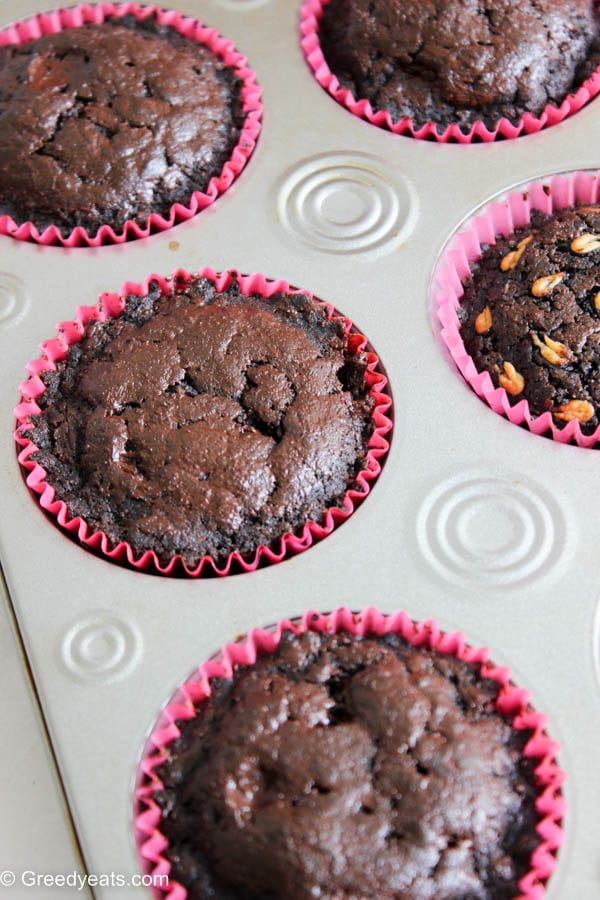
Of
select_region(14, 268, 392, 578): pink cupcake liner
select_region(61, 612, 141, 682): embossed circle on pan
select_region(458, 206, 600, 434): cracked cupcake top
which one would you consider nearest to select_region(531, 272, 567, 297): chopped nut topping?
select_region(458, 206, 600, 434): cracked cupcake top

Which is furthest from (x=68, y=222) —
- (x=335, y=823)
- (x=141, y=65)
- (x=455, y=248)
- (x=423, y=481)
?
(x=335, y=823)

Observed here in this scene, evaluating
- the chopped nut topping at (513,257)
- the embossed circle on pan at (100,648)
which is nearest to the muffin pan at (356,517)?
the embossed circle on pan at (100,648)

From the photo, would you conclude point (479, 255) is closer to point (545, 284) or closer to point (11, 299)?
point (545, 284)

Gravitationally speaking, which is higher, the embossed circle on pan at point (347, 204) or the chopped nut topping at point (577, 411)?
the embossed circle on pan at point (347, 204)

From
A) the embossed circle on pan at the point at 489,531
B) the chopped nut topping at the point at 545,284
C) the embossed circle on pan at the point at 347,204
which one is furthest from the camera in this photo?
the embossed circle on pan at the point at 347,204

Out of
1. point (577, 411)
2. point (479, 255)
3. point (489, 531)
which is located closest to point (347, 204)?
point (479, 255)

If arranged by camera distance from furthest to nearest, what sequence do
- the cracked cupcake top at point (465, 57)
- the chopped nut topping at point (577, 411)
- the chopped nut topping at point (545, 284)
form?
the cracked cupcake top at point (465, 57) → the chopped nut topping at point (545, 284) → the chopped nut topping at point (577, 411)

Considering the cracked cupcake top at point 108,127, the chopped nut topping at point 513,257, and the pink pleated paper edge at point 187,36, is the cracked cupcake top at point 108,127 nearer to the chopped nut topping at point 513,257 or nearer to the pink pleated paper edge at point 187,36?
the pink pleated paper edge at point 187,36

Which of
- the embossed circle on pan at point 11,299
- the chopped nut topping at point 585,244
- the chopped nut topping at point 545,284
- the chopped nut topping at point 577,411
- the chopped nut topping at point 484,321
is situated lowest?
the chopped nut topping at point 577,411

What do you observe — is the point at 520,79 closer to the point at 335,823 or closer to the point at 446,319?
the point at 446,319
